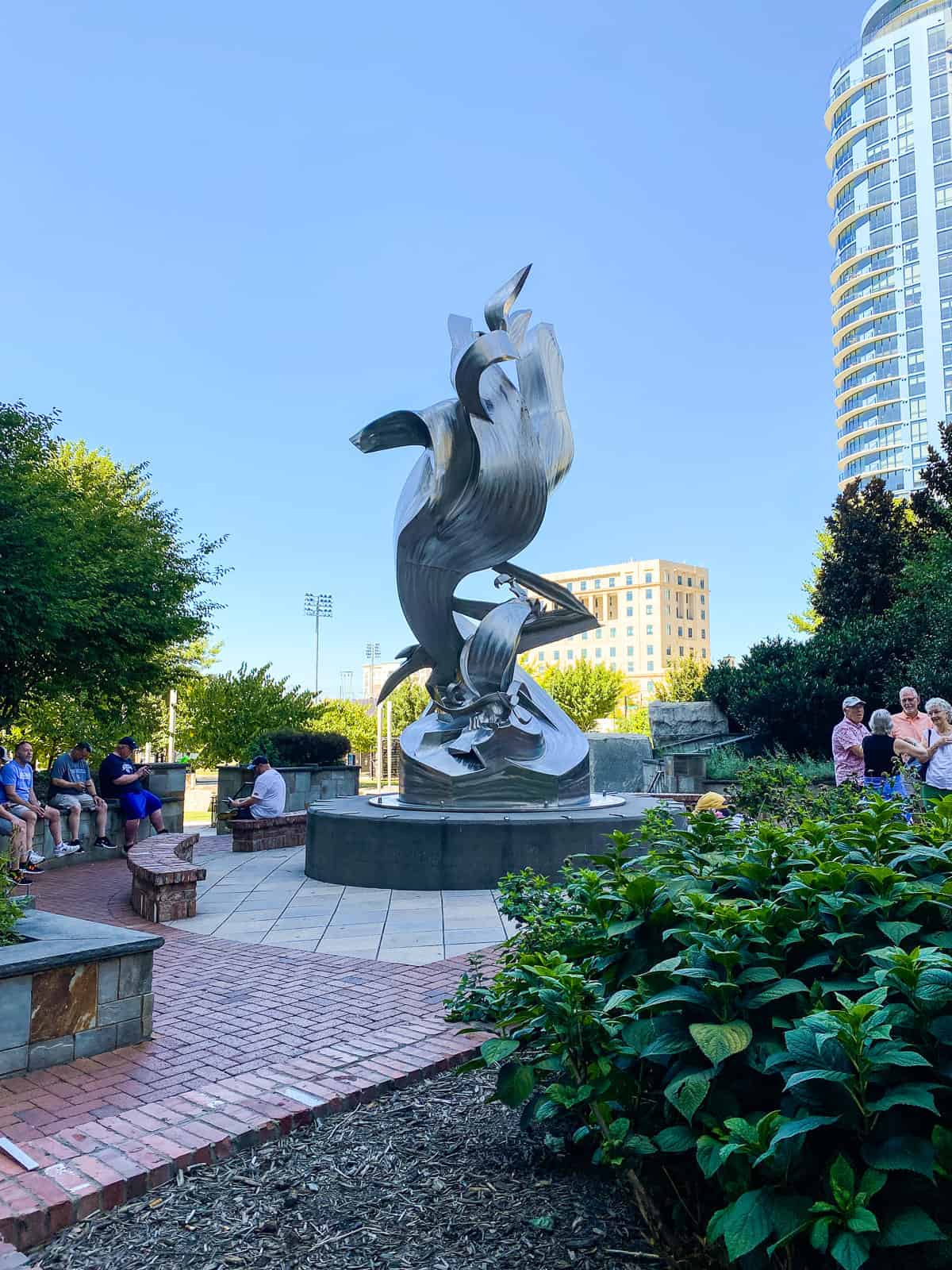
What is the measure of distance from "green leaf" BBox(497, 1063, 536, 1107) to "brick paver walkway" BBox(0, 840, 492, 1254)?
949mm

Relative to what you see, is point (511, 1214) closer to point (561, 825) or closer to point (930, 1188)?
point (930, 1188)

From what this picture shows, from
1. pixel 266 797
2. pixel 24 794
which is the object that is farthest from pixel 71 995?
pixel 266 797

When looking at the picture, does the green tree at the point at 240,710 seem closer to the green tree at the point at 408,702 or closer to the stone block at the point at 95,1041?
the stone block at the point at 95,1041

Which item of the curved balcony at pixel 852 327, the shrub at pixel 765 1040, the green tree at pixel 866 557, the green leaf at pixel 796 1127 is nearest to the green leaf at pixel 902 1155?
the shrub at pixel 765 1040

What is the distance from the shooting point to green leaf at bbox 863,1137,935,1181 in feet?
6.36

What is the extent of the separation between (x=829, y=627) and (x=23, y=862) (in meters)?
23.2

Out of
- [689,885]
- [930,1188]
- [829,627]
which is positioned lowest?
[930,1188]

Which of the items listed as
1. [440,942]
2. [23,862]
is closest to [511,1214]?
[440,942]

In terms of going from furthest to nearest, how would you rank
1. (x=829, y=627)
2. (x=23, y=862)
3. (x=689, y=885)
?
(x=829, y=627) → (x=23, y=862) → (x=689, y=885)

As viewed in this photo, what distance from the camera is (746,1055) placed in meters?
2.36

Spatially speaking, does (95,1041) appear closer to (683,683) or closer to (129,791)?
(129,791)

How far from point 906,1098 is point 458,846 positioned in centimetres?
701

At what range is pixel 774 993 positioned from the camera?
2.34m

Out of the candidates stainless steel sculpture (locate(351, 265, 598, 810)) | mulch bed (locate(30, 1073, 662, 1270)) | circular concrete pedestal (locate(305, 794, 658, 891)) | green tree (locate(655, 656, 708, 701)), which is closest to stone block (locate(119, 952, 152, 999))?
mulch bed (locate(30, 1073, 662, 1270))
